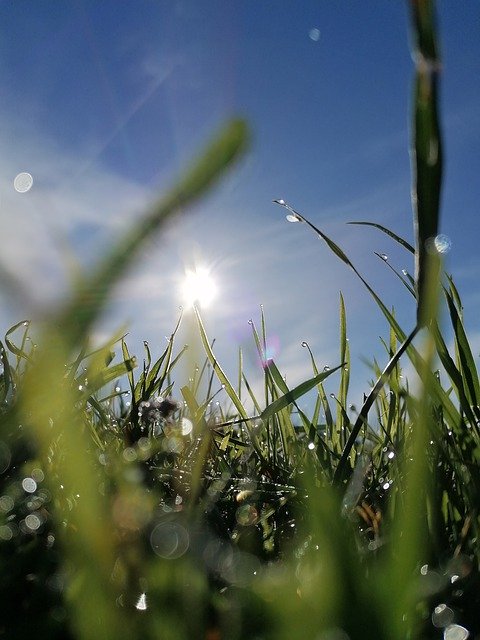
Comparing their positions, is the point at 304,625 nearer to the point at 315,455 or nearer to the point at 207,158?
the point at 207,158

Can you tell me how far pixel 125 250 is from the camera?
0.42 metres

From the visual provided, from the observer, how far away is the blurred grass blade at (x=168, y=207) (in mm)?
386

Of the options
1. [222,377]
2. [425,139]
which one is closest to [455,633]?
[425,139]

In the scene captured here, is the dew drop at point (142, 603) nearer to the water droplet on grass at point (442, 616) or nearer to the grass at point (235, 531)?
the grass at point (235, 531)

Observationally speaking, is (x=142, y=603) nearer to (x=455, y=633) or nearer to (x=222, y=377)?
(x=455, y=633)

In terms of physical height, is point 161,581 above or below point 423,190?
below

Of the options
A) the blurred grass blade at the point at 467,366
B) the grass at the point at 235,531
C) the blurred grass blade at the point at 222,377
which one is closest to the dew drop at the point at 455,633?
the grass at the point at 235,531

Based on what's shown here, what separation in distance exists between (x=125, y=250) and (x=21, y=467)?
2.24ft

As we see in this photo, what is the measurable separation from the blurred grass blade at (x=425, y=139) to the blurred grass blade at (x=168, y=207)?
0.15 meters

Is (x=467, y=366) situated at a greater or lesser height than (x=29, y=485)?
greater

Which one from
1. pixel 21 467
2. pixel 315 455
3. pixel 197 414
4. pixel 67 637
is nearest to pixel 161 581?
pixel 67 637

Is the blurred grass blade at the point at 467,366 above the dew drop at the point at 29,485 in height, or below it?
above

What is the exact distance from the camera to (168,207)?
40 centimetres

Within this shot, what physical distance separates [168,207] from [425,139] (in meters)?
0.23
